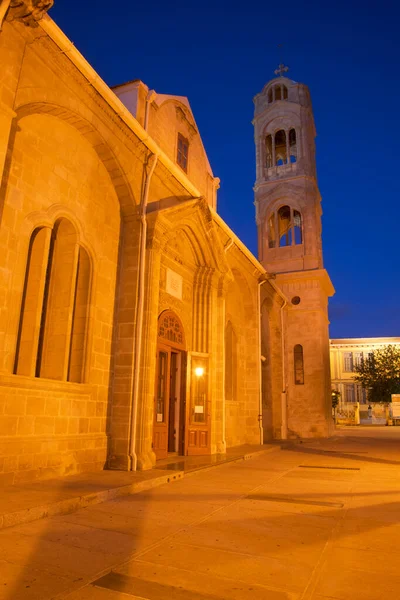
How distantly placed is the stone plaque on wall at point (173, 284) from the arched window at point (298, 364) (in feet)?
43.3

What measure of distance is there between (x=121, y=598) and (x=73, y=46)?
26.1 feet

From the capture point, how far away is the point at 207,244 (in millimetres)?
12523

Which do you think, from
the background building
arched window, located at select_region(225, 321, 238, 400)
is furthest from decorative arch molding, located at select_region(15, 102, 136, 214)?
the background building

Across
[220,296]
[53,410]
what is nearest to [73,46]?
[53,410]

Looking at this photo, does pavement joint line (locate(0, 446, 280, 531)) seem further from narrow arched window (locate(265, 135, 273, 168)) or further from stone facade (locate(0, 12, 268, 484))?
narrow arched window (locate(265, 135, 273, 168))

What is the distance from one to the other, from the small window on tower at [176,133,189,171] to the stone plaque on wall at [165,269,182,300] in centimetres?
369

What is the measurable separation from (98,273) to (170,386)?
14.2ft

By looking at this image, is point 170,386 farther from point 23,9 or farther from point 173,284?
point 23,9

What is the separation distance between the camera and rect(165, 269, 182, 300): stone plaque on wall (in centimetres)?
1141

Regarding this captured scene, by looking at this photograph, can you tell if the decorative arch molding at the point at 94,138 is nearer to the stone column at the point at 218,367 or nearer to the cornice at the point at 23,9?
the cornice at the point at 23,9

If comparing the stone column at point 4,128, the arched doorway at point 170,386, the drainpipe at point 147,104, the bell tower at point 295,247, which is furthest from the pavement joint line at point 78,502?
the bell tower at point 295,247

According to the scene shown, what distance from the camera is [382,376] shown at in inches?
1663

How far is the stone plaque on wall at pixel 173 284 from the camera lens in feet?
37.4

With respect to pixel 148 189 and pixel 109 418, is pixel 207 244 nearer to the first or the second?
pixel 148 189
